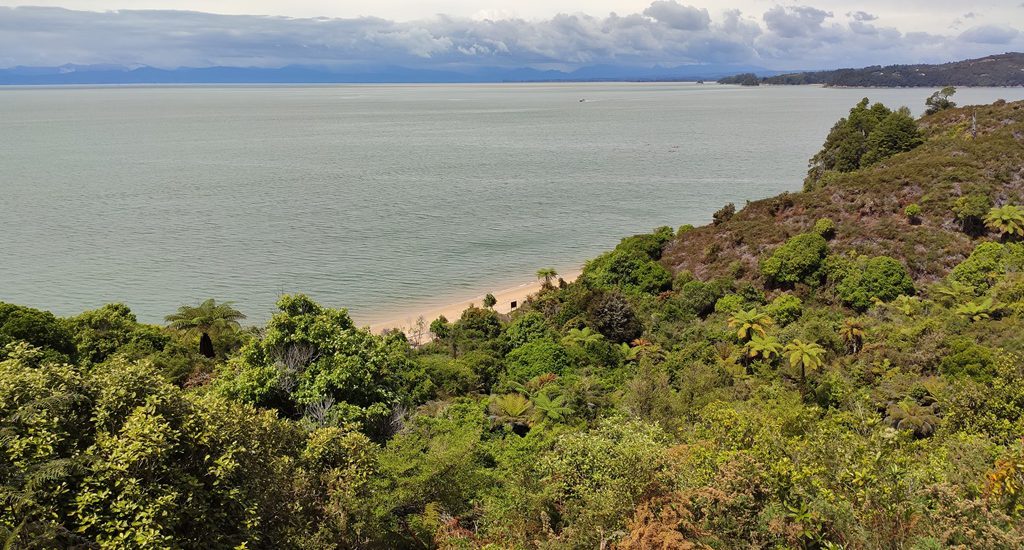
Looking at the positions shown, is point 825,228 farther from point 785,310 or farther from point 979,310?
point 979,310

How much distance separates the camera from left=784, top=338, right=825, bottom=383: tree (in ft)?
70.7

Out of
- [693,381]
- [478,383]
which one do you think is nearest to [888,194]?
[693,381]

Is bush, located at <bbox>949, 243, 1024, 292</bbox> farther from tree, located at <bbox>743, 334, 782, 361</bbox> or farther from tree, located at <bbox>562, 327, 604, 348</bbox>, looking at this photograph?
tree, located at <bbox>562, 327, 604, 348</bbox>

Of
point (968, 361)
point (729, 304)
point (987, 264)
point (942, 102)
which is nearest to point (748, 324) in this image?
point (729, 304)

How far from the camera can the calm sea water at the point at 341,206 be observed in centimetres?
4356

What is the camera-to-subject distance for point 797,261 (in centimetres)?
3347

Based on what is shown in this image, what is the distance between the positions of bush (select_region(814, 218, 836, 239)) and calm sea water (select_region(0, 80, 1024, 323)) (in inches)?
721

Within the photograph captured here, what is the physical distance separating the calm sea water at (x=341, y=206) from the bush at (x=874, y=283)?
21.9 metres

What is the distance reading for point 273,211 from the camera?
209ft

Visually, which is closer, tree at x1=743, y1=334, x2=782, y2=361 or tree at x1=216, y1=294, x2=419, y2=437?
tree at x1=216, y1=294, x2=419, y2=437

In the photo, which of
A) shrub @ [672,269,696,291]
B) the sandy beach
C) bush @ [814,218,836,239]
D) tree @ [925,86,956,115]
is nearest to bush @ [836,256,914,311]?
bush @ [814,218,836,239]

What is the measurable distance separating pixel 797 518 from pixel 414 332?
26359 mm

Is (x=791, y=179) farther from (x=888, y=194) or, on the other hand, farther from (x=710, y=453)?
(x=710, y=453)

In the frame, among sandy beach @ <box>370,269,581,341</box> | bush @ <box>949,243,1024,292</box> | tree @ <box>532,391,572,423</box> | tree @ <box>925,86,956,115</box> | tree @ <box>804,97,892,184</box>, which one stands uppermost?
tree @ <box>925,86,956,115</box>
